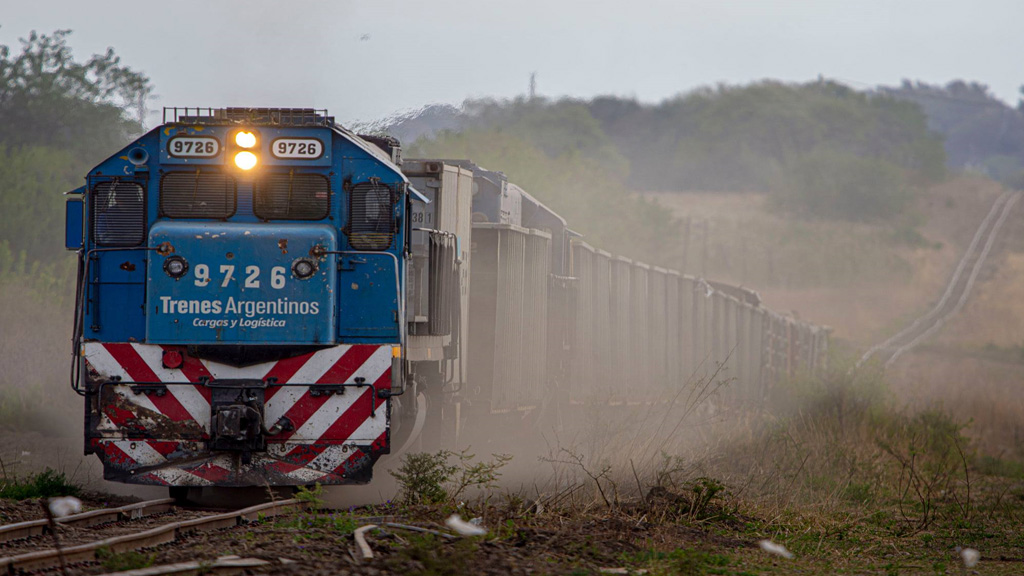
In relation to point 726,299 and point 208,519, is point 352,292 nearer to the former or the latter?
point 208,519

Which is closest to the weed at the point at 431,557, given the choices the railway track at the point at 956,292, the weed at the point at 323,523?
the weed at the point at 323,523

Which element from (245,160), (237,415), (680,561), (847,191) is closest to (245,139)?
(245,160)

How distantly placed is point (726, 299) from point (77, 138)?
14073 millimetres

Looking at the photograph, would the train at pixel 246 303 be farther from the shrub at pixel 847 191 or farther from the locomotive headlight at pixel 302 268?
the shrub at pixel 847 191

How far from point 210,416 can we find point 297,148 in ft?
7.23

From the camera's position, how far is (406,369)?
9.16 m

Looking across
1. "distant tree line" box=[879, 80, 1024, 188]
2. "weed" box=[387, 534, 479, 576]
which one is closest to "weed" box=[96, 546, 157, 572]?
"weed" box=[387, 534, 479, 576]

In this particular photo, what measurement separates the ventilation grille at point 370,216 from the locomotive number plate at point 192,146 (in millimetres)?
1153

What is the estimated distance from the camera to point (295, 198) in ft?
29.5

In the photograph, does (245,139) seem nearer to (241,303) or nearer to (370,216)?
(370,216)

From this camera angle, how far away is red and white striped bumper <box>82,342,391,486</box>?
8.66 metres

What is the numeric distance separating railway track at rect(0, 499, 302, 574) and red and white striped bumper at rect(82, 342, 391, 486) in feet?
1.38

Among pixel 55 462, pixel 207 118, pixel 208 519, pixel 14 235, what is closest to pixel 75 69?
pixel 14 235

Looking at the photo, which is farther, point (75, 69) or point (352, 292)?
point (75, 69)
